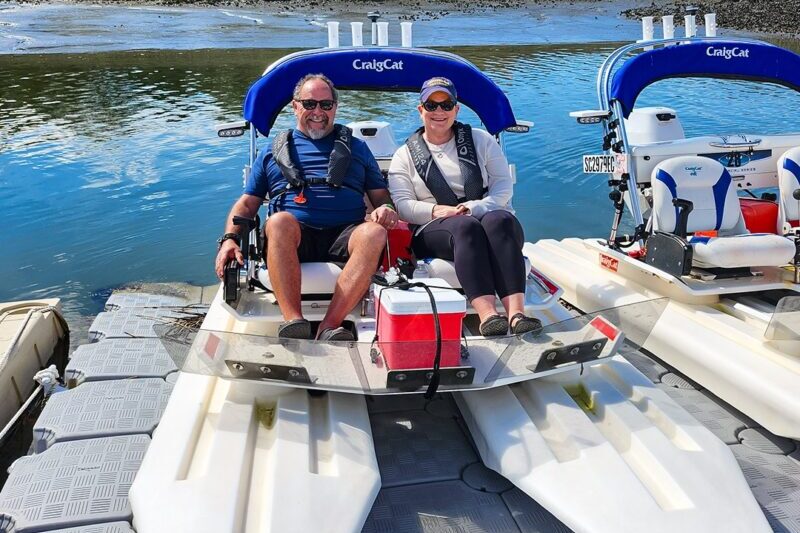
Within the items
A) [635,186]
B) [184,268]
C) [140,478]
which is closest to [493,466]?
[140,478]

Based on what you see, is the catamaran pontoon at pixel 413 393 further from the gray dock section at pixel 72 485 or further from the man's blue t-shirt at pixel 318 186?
the man's blue t-shirt at pixel 318 186

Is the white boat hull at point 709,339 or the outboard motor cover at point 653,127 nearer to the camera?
the white boat hull at point 709,339

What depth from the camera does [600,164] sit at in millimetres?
4516

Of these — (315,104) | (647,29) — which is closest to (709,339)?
(315,104)

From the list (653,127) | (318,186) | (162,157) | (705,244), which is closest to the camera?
(318,186)

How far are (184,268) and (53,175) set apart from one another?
3464mm

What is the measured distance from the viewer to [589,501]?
7.01 feet

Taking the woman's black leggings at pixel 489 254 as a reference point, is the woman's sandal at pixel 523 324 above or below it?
below

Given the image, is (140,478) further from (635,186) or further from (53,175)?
(53,175)

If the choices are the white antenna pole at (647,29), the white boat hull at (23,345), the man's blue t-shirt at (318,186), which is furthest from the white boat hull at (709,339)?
the white boat hull at (23,345)

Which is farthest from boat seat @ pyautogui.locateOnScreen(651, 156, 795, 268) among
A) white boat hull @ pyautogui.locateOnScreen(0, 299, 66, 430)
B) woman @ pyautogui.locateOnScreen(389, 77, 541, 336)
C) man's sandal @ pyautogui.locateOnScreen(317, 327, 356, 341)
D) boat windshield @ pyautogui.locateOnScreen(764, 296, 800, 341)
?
white boat hull @ pyautogui.locateOnScreen(0, 299, 66, 430)

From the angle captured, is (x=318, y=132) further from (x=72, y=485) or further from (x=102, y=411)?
(x=72, y=485)

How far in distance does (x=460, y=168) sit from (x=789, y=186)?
7.96 feet

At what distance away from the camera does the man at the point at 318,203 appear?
2.89 metres
